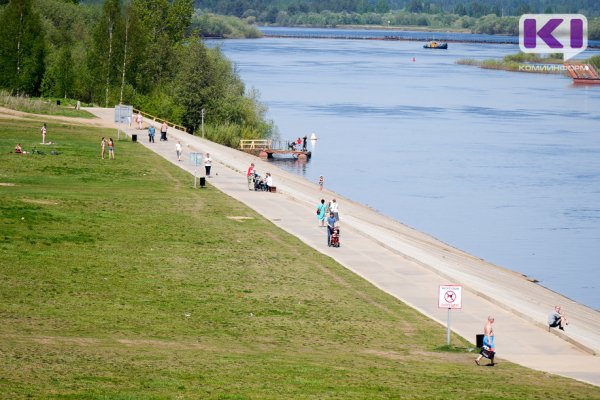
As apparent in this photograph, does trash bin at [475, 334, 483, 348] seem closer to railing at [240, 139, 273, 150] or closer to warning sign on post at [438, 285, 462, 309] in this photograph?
warning sign on post at [438, 285, 462, 309]

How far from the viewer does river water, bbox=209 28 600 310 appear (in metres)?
61.9

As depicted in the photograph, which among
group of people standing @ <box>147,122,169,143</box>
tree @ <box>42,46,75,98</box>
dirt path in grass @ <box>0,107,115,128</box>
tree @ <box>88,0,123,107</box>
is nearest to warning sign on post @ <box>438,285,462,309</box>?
group of people standing @ <box>147,122,169,143</box>

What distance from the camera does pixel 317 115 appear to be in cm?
A: 13575

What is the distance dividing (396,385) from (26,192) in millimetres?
32758

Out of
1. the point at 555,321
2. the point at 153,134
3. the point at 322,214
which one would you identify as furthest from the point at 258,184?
the point at 555,321

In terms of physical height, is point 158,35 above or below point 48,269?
above

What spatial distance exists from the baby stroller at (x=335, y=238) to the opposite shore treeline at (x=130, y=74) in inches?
2291

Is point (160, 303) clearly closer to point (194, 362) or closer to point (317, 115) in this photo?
point (194, 362)

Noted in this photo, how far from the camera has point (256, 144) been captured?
10325 centimetres

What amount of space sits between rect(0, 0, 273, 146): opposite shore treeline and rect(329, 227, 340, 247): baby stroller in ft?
191

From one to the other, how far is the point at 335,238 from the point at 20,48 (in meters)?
73.9

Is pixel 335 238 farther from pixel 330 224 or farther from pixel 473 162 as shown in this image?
pixel 473 162

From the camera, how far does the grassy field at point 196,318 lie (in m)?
23.8

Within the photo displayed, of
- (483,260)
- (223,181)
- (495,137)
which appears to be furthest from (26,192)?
(495,137)
